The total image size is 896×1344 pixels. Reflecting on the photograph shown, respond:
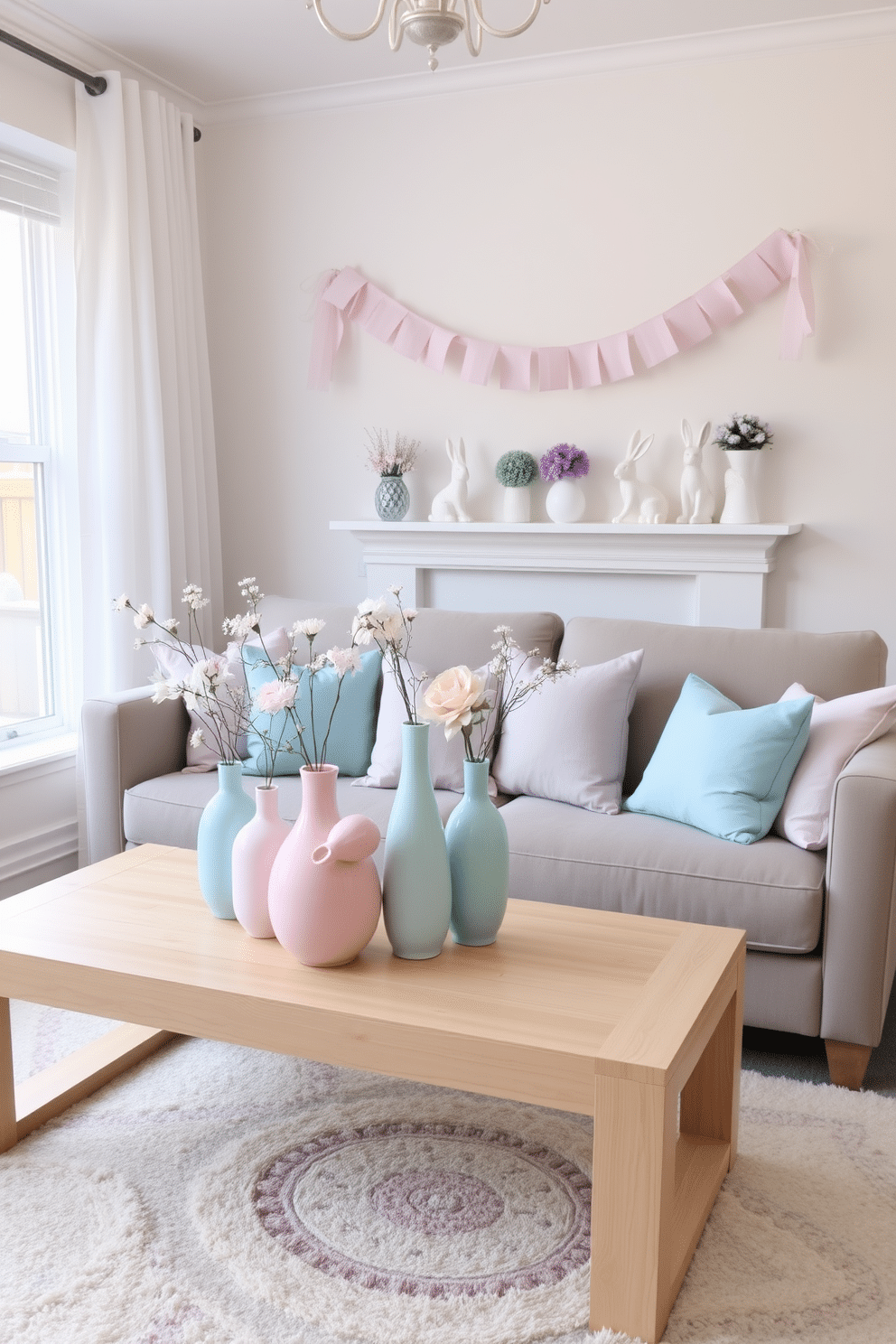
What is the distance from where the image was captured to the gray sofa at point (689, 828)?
7.38 feet

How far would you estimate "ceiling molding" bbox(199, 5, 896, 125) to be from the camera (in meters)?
3.26

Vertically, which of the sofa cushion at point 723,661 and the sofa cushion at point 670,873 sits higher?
the sofa cushion at point 723,661

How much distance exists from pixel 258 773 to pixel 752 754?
51.8 inches

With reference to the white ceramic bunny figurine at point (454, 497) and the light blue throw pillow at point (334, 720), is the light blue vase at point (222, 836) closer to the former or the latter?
the light blue throw pillow at point (334, 720)

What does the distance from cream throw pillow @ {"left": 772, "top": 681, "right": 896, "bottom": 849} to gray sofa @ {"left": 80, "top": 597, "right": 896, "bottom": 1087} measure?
0.05 metres

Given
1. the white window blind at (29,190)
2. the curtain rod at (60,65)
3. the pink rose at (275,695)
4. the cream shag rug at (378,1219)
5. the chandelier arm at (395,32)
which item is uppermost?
the curtain rod at (60,65)

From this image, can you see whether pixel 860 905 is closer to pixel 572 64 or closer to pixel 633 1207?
pixel 633 1207

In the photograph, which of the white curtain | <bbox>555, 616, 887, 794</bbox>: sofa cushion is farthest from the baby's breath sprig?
the white curtain

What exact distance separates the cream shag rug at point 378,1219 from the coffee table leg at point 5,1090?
0.04 meters

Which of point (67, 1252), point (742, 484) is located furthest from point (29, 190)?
point (67, 1252)

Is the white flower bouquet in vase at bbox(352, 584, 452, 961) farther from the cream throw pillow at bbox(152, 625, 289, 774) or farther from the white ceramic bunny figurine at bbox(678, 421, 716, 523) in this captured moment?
the white ceramic bunny figurine at bbox(678, 421, 716, 523)

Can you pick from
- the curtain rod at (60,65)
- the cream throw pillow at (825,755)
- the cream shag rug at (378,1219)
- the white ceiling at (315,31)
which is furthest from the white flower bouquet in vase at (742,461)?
the curtain rod at (60,65)

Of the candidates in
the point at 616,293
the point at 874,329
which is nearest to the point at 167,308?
the point at 616,293

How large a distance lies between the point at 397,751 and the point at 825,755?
1.08 m
